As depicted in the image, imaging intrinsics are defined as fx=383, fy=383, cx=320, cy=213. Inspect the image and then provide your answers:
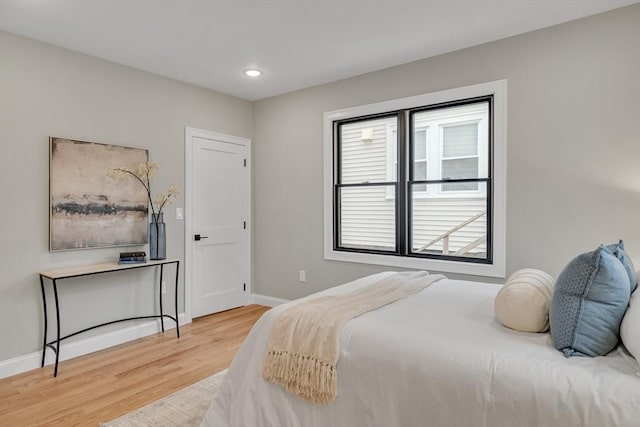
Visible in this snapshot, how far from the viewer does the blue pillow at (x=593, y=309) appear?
1417 millimetres

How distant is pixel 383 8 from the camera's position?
2.66 metres

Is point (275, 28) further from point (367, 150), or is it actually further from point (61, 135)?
point (61, 135)

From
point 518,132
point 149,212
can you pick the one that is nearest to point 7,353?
point 149,212

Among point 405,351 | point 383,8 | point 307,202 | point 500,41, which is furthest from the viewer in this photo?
point 307,202

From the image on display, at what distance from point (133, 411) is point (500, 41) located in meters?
3.83

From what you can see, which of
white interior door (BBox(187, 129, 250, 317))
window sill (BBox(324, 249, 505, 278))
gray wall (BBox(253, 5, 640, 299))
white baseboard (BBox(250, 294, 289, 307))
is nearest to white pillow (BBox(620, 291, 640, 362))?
gray wall (BBox(253, 5, 640, 299))

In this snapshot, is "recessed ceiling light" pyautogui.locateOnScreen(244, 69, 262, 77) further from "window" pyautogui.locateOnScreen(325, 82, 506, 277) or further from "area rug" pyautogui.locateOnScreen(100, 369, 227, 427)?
"area rug" pyautogui.locateOnScreen(100, 369, 227, 427)

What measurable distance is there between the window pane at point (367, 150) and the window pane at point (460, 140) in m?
0.53

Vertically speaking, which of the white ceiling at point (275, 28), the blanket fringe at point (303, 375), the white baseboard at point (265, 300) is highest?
the white ceiling at point (275, 28)

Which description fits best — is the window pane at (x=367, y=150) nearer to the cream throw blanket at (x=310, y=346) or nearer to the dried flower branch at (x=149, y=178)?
the dried flower branch at (x=149, y=178)

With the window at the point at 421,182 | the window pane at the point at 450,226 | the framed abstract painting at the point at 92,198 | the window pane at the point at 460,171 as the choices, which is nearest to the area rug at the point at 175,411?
the framed abstract painting at the point at 92,198

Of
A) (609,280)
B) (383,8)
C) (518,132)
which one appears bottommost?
(609,280)

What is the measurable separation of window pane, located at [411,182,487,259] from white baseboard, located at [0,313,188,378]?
2.69 meters

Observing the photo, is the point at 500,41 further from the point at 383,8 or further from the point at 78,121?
the point at 78,121
